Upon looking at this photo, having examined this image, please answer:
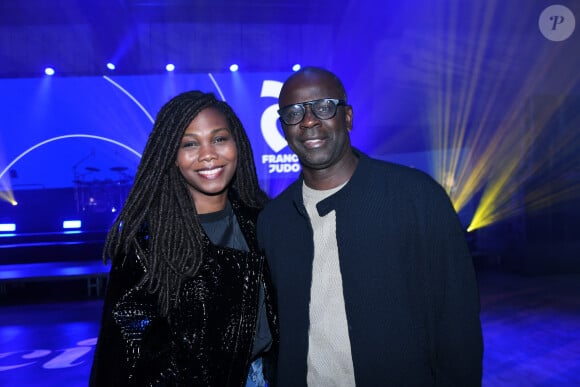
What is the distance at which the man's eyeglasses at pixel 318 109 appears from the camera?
149cm

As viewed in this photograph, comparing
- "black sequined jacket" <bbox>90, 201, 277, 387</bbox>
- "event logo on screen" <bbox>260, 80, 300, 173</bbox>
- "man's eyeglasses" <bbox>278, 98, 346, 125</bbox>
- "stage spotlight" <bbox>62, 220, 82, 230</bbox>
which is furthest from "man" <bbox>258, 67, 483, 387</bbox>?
"stage spotlight" <bbox>62, 220, 82, 230</bbox>

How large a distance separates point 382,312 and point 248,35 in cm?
722

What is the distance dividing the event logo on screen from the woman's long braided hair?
6068mm

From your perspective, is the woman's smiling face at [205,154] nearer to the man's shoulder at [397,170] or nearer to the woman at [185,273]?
the woman at [185,273]

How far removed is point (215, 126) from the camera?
1.70m

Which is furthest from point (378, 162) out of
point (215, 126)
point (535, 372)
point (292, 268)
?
point (535, 372)

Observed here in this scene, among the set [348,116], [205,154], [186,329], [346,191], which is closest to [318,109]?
[348,116]

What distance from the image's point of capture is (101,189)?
795 cm

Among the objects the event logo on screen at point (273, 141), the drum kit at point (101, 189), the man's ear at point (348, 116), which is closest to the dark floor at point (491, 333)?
the drum kit at point (101, 189)

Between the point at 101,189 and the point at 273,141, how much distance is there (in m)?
3.33

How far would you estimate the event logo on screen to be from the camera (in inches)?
310

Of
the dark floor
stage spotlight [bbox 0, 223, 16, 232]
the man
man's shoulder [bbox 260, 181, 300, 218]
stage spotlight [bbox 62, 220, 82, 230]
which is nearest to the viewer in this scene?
the man

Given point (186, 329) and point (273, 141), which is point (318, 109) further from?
point (273, 141)

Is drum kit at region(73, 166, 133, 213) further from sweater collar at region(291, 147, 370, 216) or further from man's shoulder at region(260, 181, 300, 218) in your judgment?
sweater collar at region(291, 147, 370, 216)
